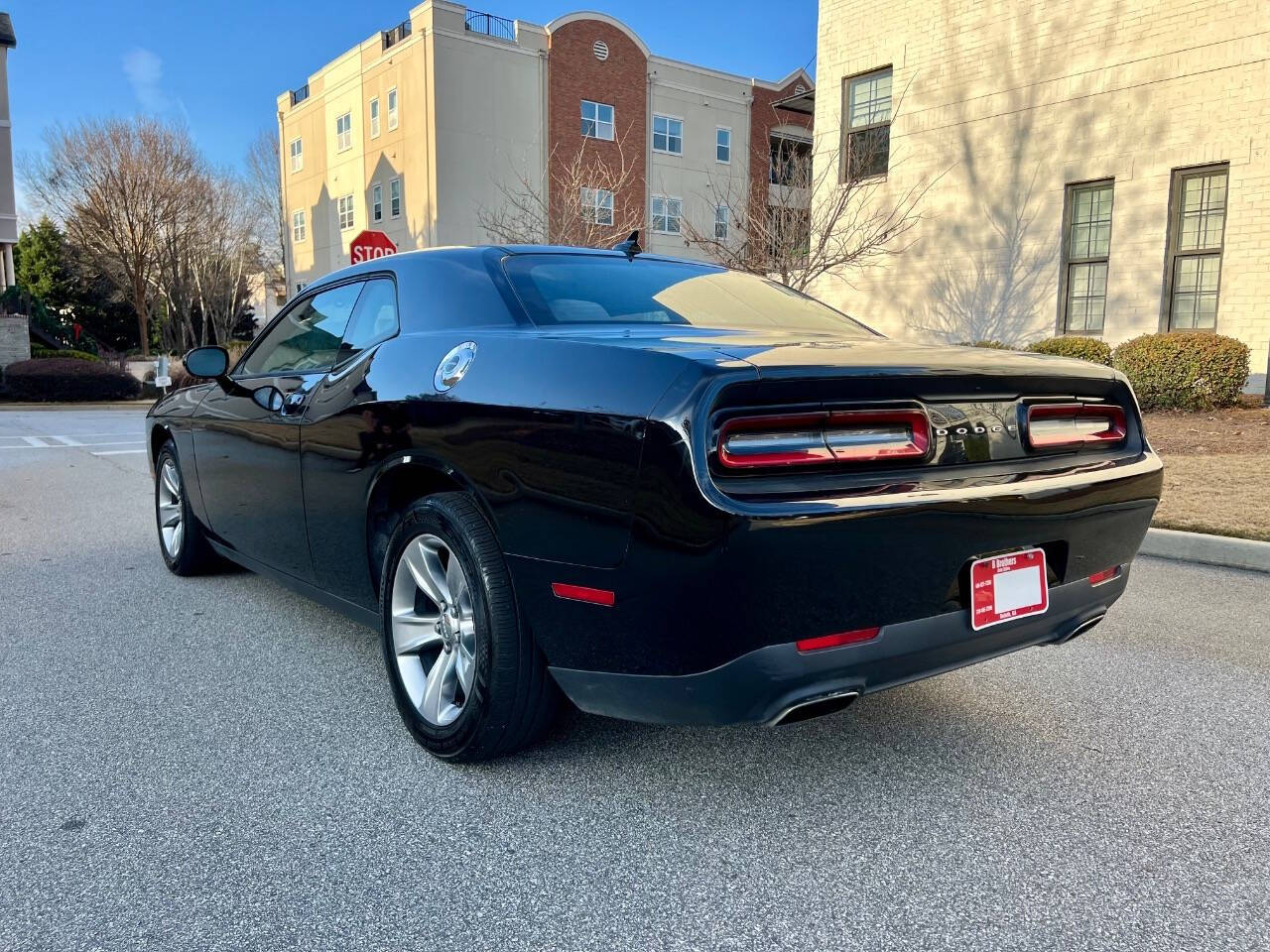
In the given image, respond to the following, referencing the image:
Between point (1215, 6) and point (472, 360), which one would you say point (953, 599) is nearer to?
point (472, 360)

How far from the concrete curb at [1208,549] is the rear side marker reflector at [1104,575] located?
3.00m

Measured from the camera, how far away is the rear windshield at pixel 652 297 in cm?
312

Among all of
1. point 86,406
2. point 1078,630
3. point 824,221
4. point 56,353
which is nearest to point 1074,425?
point 1078,630

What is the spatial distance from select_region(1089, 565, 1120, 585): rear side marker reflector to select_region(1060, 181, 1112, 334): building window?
41.0 ft

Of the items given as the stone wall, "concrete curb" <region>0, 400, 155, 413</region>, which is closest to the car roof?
"concrete curb" <region>0, 400, 155, 413</region>

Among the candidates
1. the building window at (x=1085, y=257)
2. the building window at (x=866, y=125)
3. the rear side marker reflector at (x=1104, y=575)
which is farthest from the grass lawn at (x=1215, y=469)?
the building window at (x=866, y=125)

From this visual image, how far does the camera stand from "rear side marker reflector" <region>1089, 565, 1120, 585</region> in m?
2.84

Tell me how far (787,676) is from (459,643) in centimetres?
110

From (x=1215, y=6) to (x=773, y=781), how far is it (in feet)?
45.8

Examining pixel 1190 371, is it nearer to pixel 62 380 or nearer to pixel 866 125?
pixel 866 125

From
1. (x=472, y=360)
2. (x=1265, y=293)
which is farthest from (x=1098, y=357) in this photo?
(x=472, y=360)

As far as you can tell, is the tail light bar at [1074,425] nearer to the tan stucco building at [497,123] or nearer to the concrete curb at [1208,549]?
the concrete curb at [1208,549]

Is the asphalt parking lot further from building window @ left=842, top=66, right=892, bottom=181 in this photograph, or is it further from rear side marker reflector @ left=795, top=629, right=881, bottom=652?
building window @ left=842, top=66, right=892, bottom=181

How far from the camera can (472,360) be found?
2.79 metres
